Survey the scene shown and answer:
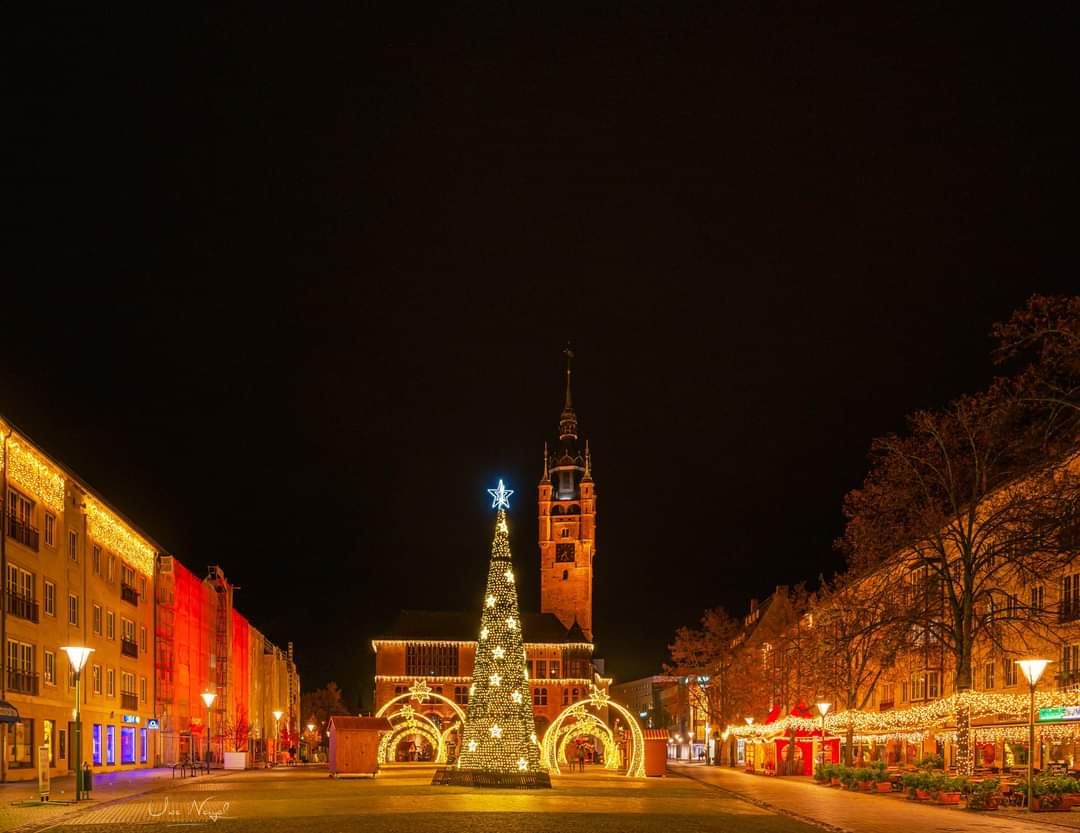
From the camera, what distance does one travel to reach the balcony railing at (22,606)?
150 ft

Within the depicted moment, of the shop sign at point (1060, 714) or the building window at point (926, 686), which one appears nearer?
the shop sign at point (1060, 714)

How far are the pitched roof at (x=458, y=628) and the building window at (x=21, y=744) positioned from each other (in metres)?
87.8

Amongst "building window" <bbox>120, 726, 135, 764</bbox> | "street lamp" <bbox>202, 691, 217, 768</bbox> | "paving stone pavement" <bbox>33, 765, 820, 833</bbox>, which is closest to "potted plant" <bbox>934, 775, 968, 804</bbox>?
"paving stone pavement" <bbox>33, 765, 820, 833</bbox>

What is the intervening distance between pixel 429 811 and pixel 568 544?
393 ft

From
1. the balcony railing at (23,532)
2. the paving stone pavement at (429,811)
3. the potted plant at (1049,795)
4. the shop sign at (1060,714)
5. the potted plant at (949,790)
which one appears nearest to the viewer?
the paving stone pavement at (429,811)

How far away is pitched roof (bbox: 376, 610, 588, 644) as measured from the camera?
136125 mm

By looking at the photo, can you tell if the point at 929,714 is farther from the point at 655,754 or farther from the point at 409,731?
the point at 409,731

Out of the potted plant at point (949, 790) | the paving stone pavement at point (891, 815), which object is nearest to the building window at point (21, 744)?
the paving stone pavement at point (891, 815)

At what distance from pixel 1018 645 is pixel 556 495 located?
330 ft

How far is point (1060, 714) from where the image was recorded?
47.8m

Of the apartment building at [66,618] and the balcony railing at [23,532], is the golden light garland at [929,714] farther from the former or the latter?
the balcony railing at [23,532]

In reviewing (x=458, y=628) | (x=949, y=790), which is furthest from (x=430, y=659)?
(x=949, y=790)

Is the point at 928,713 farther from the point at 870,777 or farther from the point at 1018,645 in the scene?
the point at 1018,645

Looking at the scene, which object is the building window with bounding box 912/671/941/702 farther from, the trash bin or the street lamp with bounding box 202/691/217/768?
the street lamp with bounding box 202/691/217/768
